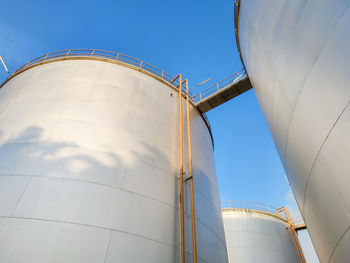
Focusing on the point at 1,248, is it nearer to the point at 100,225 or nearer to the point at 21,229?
the point at 21,229

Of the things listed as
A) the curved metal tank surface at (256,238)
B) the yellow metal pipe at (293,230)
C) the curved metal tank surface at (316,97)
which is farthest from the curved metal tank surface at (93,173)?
the yellow metal pipe at (293,230)

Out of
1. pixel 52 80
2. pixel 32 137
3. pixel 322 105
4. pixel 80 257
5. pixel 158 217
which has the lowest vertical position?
pixel 80 257

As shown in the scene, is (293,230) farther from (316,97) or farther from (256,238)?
(316,97)

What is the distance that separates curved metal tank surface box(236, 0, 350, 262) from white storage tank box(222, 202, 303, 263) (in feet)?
33.0

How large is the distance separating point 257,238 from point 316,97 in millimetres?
14162

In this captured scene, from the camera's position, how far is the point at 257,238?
1476cm

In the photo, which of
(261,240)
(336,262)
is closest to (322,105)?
(336,262)

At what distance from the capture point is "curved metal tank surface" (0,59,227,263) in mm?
4098

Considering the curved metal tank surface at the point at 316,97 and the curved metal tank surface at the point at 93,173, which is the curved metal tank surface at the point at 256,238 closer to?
the curved metal tank surface at the point at 93,173

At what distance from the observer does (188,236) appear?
5.41m

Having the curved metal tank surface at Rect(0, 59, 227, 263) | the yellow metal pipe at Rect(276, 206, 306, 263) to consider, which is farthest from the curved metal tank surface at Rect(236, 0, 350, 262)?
the yellow metal pipe at Rect(276, 206, 306, 263)

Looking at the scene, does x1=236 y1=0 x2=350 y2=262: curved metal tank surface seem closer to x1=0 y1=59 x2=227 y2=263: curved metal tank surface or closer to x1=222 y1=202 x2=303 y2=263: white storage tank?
x1=0 y1=59 x2=227 y2=263: curved metal tank surface

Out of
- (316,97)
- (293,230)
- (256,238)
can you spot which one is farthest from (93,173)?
(293,230)

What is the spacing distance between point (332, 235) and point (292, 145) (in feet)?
5.96
